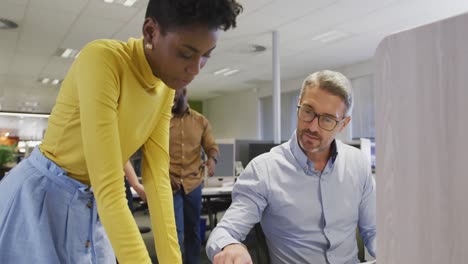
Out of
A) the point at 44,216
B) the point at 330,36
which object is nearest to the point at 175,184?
the point at 44,216

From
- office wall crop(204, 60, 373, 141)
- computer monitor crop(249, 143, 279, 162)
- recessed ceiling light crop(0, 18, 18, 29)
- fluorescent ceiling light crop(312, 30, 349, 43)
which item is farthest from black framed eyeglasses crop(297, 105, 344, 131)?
office wall crop(204, 60, 373, 141)

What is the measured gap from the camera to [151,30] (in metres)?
0.72

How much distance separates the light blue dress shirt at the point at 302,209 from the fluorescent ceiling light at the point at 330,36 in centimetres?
419

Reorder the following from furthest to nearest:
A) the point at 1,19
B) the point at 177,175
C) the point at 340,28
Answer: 1. the point at 340,28
2. the point at 1,19
3. the point at 177,175

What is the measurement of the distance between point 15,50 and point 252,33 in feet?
12.6

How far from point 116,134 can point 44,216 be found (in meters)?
0.25

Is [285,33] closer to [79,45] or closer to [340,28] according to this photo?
[340,28]

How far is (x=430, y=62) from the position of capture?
50 centimetres

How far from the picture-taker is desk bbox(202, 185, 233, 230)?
3.52 metres

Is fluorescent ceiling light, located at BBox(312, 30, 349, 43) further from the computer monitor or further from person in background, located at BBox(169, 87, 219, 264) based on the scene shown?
person in background, located at BBox(169, 87, 219, 264)

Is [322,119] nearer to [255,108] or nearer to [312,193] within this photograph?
[312,193]

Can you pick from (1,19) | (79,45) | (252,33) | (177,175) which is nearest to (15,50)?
(79,45)

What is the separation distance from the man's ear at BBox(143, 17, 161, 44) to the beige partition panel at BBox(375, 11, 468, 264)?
1.28 ft

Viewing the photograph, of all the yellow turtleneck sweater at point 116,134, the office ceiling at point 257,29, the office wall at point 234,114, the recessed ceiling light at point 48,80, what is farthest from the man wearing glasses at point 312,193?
the office wall at point 234,114
